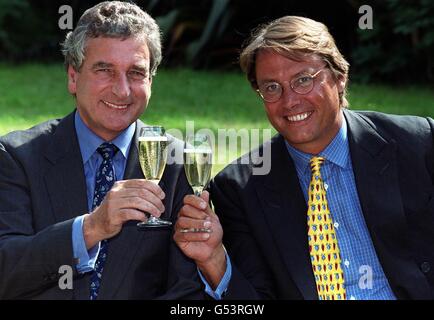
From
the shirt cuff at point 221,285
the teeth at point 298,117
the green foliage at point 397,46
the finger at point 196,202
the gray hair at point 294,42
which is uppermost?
the green foliage at point 397,46

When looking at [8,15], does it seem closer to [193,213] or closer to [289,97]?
[289,97]

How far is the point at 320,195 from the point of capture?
13.8 feet

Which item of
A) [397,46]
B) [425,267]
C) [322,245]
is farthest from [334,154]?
[397,46]

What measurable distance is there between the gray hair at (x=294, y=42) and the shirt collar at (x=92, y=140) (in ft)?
2.34

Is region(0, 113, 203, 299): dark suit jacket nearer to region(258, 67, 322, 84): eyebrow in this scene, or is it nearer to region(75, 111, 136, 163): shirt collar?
region(75, 111, 136, 163): shirt collar

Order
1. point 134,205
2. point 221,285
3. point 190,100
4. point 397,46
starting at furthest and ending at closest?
point 397,46 → point 190,100 → point 221,285 → point 134,205

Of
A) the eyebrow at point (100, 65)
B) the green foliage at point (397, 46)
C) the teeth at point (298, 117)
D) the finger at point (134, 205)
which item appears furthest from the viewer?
the green foliage at point (397, 46)

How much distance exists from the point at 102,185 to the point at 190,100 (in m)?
5.53

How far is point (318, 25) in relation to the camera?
4.35 metres

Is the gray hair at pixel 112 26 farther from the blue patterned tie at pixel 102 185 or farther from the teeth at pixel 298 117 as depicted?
the teeth at pixel 298 117

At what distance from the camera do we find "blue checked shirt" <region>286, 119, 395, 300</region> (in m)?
4.10

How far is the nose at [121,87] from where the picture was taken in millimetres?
3973

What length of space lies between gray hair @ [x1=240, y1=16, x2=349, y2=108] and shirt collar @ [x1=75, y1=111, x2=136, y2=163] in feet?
2.34

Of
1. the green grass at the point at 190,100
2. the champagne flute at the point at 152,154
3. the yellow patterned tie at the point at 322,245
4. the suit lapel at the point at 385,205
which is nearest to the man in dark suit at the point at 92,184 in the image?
the champagne flute at the point at 152,154
